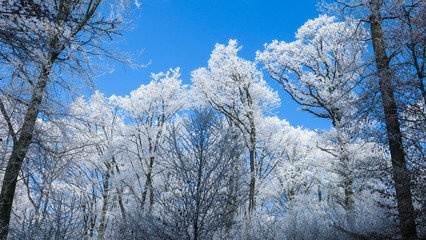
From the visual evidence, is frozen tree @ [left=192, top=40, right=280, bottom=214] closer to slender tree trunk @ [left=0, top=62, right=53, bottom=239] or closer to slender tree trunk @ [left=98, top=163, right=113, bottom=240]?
slender tree trunk @ [left=98, top=163, right=113, bottom=240]

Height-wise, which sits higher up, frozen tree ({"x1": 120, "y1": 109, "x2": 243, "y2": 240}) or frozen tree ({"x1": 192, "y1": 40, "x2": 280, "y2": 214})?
frozen tree ({"x1": 192, "y1": 40, "x2": 280, "y2": 214})

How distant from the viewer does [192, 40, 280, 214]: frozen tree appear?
13234 millimetres

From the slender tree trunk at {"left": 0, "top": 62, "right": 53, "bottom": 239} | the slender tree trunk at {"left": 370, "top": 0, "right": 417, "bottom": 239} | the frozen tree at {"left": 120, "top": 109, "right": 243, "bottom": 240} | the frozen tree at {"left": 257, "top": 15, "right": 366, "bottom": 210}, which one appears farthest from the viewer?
the frozen tree at {"left": 257, "top": 15, "right": 366, "bottom": 210}

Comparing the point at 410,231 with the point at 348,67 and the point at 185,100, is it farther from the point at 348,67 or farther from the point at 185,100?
the point at 185,100

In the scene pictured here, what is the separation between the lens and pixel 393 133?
7.33 m

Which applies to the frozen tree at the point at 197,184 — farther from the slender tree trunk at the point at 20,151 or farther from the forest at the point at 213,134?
the slender tree trunk at the point at 20,151

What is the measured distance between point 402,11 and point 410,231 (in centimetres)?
558

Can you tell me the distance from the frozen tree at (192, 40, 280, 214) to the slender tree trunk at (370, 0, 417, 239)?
224 inches

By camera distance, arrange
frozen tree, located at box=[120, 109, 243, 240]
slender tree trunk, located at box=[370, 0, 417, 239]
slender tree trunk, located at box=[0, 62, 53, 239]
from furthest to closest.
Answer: slender tree trunk, located at box=[370, 0, 417, 239] < slender tree trunk, located at box=[0, 62, 53, 239] < frozen tree, located at box=[120, 109, 243, 240]

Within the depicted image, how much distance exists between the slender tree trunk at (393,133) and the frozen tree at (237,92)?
5.69 m

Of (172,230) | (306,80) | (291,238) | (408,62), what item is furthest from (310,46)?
(172,230)

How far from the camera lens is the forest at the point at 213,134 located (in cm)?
568

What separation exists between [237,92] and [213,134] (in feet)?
23.9

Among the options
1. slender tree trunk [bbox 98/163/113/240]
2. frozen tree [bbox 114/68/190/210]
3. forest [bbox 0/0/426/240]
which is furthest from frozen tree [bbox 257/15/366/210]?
slender tree trunk [bbox 98/163/113/240]
